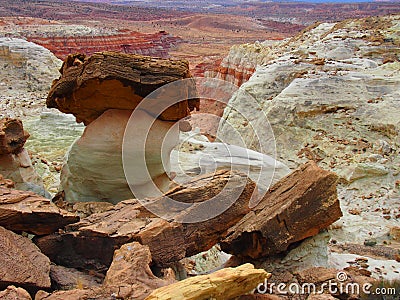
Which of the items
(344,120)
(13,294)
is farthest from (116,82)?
(344,120)

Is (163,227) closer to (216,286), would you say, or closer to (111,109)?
(216,286)

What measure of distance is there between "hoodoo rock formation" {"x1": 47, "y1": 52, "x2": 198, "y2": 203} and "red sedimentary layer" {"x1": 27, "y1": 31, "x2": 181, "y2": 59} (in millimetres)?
26747

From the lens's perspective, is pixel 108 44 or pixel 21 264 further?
pixel 108 44

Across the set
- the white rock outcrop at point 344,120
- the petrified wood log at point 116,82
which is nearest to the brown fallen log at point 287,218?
the white rock outcrop at point 344,120

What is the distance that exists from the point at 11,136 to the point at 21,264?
8.98 feet

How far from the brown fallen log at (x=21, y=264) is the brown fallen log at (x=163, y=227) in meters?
0.35

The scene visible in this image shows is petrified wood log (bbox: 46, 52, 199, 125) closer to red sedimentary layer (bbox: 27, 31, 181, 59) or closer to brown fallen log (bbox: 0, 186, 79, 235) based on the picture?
brown fallen log (bbox: 0, 186, 79, 235)

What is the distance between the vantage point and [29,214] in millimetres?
3627

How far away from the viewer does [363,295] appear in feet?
11.6

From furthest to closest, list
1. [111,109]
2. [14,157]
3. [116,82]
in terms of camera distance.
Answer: [14,157], [111,109], [116,82]

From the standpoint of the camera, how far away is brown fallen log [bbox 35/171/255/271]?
3.73 metres
